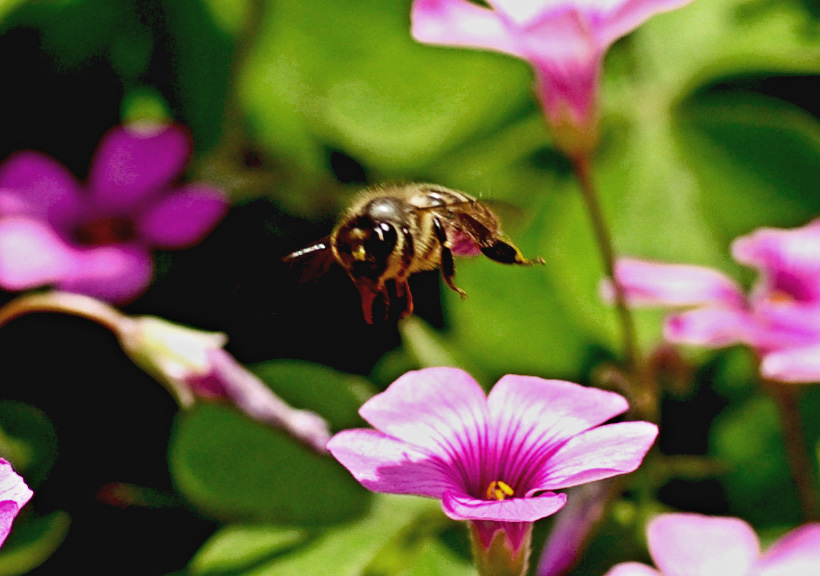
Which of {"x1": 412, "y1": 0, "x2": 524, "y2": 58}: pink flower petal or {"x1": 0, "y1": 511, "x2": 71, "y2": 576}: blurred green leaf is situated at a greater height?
{"x1": 412, "y1": 0, "x2": 524, "y2": 58}: pink flower petal

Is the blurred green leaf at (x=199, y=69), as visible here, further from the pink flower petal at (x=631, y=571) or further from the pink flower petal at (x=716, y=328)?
the pink flower petal at (x=631, y=571)

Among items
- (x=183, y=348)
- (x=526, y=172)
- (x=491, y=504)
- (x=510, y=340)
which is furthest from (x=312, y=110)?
(x=491, y=504)

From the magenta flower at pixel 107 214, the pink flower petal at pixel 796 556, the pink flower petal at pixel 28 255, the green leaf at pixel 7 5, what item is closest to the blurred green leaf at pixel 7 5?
the green leaf at pixel 7 5

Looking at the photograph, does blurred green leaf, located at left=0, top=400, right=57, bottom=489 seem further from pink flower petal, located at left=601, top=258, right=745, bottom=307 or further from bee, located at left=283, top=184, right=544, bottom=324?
pink flower petal, located at left=601, top=258, right=745, bottom=307

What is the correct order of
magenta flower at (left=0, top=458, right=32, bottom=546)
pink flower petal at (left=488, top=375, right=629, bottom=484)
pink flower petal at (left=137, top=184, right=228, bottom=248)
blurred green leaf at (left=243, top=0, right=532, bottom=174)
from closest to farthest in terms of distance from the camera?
magenta flower at (left=0, top=458, right=32, bottom=546) < pink flower petal at (left=488, top=375, right=629, bottom=484) < pink flower petal at (left=137, top=184, right=228, bottom=248) < blurred green leaf at (left=243, top=0, right=532, bottom=174)

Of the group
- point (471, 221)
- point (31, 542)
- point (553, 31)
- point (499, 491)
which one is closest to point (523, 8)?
point (553, 31)

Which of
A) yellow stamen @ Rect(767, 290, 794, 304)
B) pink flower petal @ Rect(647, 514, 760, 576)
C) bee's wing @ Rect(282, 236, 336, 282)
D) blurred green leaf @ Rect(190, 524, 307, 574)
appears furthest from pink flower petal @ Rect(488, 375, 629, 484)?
yellow stamen @ Rect(767, 290, 794, 304)

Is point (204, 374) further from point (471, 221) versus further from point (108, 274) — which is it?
point (471, 221)

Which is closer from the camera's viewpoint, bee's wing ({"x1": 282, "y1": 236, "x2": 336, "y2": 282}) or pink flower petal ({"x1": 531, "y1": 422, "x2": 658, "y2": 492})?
pink flower petal ({"x1": 531, "y1": 422, "x2": 658, "y2": 492})
